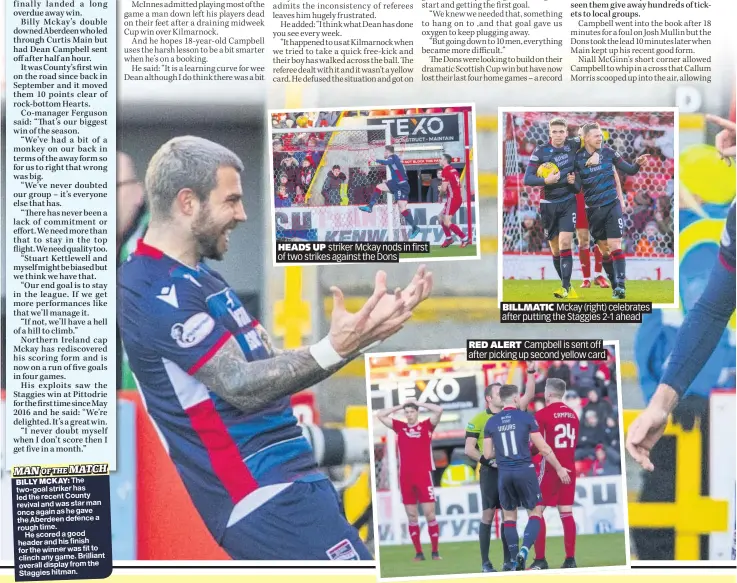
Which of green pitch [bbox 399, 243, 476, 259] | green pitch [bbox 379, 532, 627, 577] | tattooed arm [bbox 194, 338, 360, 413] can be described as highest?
green pitch [bbox 399, 243, 476, 259]

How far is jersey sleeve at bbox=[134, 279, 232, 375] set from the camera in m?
5.25

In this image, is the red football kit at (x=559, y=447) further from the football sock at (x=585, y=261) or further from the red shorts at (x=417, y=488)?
the football sock at (x=585, y=261)

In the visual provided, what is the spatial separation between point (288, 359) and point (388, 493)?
871 mm

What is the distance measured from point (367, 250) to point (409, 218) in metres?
0.28

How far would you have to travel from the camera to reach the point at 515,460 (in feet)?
17.6

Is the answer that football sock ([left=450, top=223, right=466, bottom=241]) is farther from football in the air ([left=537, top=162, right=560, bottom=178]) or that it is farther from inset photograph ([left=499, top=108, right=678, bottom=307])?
football in the air ([left=537, top=162, right=560, bottom=178])

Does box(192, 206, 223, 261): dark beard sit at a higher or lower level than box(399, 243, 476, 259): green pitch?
higher

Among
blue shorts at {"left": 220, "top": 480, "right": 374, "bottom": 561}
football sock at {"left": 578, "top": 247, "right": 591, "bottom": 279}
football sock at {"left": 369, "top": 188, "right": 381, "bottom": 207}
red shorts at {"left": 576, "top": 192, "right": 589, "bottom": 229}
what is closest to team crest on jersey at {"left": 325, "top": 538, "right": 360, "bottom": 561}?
blue shorts at {"left": 220, "top": 480, "right": 374, "bottom": 561}

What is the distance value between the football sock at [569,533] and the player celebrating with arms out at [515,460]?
0.45ft
